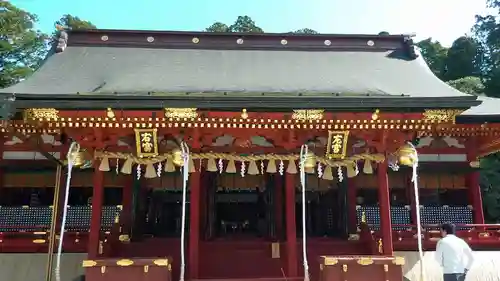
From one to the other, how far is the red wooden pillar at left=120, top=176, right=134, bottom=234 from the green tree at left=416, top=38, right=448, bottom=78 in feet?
85.8

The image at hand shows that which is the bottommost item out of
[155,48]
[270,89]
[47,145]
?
[47,145]

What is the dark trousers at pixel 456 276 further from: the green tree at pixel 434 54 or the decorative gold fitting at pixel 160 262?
the green tree at pixel 434 54

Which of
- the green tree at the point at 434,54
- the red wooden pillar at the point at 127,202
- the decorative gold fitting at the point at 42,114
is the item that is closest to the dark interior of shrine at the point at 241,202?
the red wooden pillar at the point at 127,202

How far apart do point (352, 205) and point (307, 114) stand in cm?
411

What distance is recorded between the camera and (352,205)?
34.3ft

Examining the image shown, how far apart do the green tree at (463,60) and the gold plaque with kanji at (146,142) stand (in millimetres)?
26922

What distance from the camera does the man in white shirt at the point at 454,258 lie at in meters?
5.69

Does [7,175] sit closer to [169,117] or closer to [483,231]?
[169,117]

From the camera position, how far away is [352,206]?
10.4 m

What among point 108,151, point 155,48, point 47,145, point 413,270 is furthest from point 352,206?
point 47,145

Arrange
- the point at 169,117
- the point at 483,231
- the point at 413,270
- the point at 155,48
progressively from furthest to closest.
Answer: the point at 155,48, the point at 483,231, the point at 413,270, the point at 169,117

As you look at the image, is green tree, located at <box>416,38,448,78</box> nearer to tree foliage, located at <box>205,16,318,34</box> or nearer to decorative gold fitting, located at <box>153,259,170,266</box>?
tree foliage, located at <box>205,16,318,34</box>

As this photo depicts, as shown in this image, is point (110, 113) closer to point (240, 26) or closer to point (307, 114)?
point (307, 114)

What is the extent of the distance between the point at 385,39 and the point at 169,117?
25.1 feet
